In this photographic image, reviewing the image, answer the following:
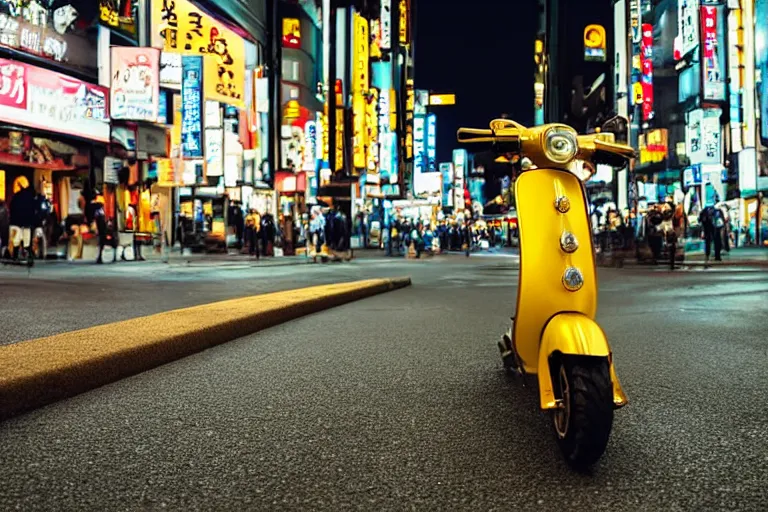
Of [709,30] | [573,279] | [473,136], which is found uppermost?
[709,30]

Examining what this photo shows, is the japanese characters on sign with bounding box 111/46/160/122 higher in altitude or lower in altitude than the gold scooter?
higher

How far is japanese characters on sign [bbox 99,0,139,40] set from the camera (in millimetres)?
20152

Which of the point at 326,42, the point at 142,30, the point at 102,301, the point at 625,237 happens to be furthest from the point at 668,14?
the point at 102,301

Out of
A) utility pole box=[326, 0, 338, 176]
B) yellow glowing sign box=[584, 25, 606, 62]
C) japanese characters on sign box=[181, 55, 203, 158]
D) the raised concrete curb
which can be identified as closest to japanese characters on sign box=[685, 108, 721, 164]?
utility pole box=[326, 0, 338, 176]

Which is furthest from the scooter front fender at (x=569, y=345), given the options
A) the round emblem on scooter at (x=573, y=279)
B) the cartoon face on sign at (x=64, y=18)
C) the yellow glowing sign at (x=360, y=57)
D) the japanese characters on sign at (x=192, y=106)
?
the yellow glowing sign at (x=360, y=57)

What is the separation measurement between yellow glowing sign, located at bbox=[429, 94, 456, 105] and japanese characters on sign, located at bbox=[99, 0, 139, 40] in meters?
77.6

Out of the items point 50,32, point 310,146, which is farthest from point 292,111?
point 50,32

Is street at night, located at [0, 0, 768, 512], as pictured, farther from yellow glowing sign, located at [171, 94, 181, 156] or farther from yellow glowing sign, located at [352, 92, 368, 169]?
yellow glowing sign, located at [352, 92, 368, 169]

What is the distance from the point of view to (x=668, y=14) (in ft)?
178

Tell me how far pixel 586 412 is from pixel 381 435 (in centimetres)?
88

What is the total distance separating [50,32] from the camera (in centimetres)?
1819

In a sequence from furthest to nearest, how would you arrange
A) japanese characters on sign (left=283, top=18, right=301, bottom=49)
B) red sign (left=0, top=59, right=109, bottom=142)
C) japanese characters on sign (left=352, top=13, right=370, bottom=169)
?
japanese characters on sign (left=283, top=18, right=301, bottom=49), japanese characters on sign (left=352, top=13, right=370, bottom=169), red sign (left=0, top=59, right=109, bottom=142)

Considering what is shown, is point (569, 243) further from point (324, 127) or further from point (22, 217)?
point (324, 127)

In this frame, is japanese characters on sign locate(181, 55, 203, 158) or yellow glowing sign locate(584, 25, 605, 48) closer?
japanese characters on sign locate(181, 55, 203, 158)
